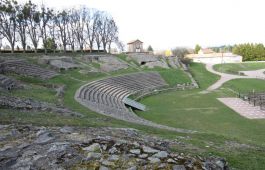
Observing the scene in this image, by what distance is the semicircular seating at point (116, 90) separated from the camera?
23.6 metres

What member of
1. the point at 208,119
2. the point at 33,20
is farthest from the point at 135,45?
the point at 208,119

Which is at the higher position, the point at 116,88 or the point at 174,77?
the point at 174,77

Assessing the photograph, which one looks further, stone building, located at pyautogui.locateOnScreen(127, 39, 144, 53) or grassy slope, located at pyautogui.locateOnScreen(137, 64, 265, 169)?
stone building, located at pyautogui.locateOnScreen(127, 39, 144, 53)

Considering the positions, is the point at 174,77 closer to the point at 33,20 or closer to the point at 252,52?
the point at 33,20

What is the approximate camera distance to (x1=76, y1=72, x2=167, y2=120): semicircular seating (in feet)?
77.6

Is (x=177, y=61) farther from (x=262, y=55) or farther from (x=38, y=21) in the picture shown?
(x=262, y=55)

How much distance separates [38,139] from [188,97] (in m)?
29.0

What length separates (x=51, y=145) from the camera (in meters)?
7.51

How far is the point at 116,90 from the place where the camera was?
34500 millimetres

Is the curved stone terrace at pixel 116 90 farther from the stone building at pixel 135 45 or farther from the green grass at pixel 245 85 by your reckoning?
the stone building at pixel 135 45

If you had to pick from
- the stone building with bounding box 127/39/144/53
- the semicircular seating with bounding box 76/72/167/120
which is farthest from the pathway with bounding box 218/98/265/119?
the stone building with bounding box 127/39/144/53

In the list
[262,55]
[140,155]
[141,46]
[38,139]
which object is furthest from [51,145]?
[262,55]

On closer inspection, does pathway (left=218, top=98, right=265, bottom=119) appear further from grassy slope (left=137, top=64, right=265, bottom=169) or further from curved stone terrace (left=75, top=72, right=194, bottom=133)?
curved stone terrace (left=75, top=72, right=194, bottom=133)

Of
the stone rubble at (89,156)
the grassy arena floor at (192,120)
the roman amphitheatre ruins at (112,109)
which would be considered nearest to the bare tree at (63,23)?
the roman amphitheatre ruins at (112,109)
